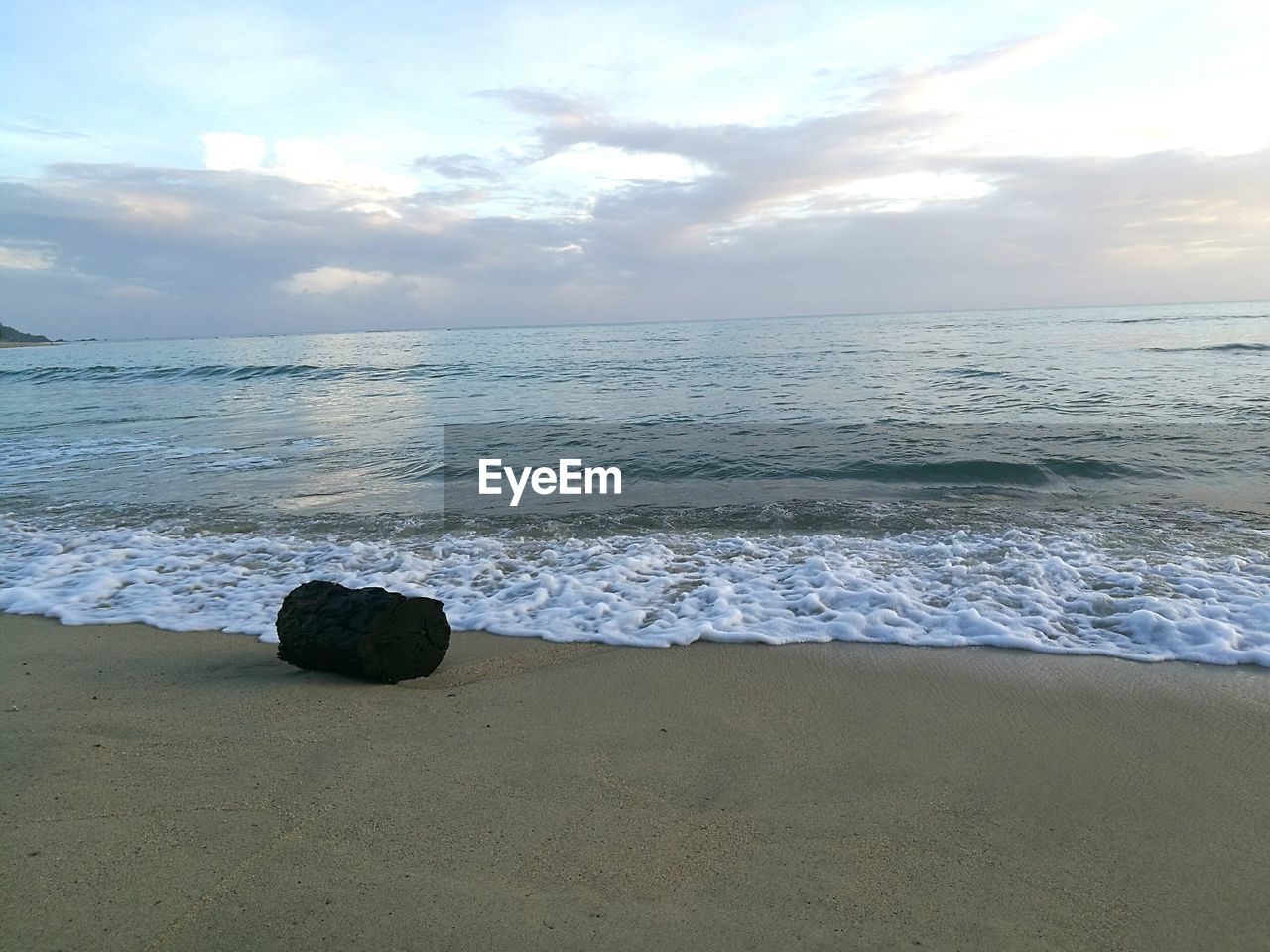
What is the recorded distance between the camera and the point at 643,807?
295cm

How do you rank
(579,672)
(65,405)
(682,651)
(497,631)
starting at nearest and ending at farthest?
(579,672) → (682,651) → (497,631) → (65,405)

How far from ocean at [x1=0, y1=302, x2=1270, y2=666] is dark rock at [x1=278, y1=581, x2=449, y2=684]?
35.5 inches

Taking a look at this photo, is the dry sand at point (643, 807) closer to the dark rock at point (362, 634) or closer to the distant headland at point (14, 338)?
the dark rock at point (362, 634)

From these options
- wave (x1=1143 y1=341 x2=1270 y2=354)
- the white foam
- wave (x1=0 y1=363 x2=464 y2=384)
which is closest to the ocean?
the white foam

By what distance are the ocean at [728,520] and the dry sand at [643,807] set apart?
86 cm

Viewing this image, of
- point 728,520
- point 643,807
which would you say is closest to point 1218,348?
point 728,520

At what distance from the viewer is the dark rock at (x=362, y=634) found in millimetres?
4199

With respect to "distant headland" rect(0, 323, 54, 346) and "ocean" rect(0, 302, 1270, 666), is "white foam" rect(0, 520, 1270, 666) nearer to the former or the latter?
"ocean" rect(0, 302, 1270, 666)

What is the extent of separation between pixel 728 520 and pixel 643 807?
565 centimetres

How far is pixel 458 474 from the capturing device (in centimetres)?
1163

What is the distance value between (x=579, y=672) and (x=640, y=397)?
1705 centimetres

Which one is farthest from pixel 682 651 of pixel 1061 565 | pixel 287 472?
pixel 287 472

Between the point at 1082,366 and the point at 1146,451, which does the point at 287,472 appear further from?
the point at 1082,366

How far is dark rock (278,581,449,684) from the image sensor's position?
420 centimetres
